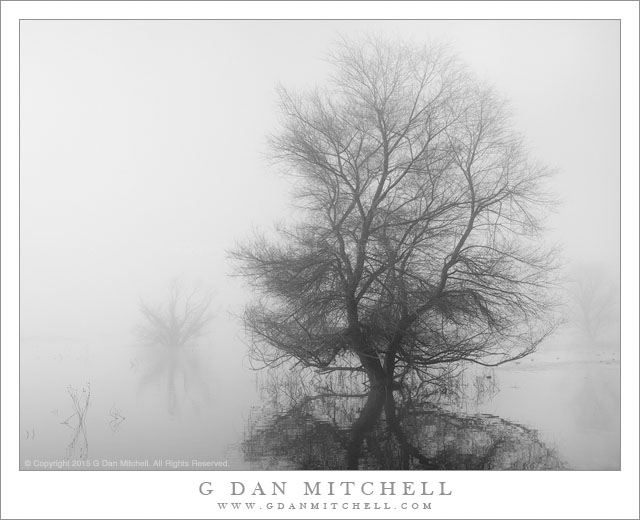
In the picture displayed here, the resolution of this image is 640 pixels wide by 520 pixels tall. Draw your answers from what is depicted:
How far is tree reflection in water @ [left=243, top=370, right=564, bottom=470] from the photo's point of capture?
8.55 m

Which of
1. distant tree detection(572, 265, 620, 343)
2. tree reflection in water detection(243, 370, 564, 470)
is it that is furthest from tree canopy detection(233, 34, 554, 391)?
distant tree detection(572, 265, 620, 343)

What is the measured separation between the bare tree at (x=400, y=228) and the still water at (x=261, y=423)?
1.51 m

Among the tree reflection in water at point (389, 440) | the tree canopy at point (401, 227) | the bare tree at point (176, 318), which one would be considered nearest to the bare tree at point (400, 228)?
the tree canopy at point (401, 227)

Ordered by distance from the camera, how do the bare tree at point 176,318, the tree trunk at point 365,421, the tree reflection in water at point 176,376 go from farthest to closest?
1. the bare tree at point 176,318
2. the tree reflection in water at point 176,376
3. the tree trunk at point 365,421

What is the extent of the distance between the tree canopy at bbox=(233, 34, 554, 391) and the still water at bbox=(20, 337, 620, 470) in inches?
59.9

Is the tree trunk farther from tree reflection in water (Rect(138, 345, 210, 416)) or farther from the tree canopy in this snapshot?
tree reflection in water (Rect(138, 345, 210, 416))

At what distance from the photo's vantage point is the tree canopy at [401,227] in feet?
39.2

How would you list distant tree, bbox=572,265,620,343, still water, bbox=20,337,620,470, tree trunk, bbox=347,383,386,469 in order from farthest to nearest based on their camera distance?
1. distant tree, bbox=572,265,620,343
2. still water, bbox=20,337,620,470
3. tree trunk, bbox=347,383,386,469

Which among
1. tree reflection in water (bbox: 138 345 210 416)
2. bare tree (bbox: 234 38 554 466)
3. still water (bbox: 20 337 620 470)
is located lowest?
tree reflection in water (bbox: 138 345 210 416)

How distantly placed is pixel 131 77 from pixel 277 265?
22.6 feet

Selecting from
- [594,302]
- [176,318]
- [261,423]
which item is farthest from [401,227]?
[176,318]

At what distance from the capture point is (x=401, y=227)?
1209 cm

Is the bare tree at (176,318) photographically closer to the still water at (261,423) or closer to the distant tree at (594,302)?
the still water at (261,423)

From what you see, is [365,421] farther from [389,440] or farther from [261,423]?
[261,423]
